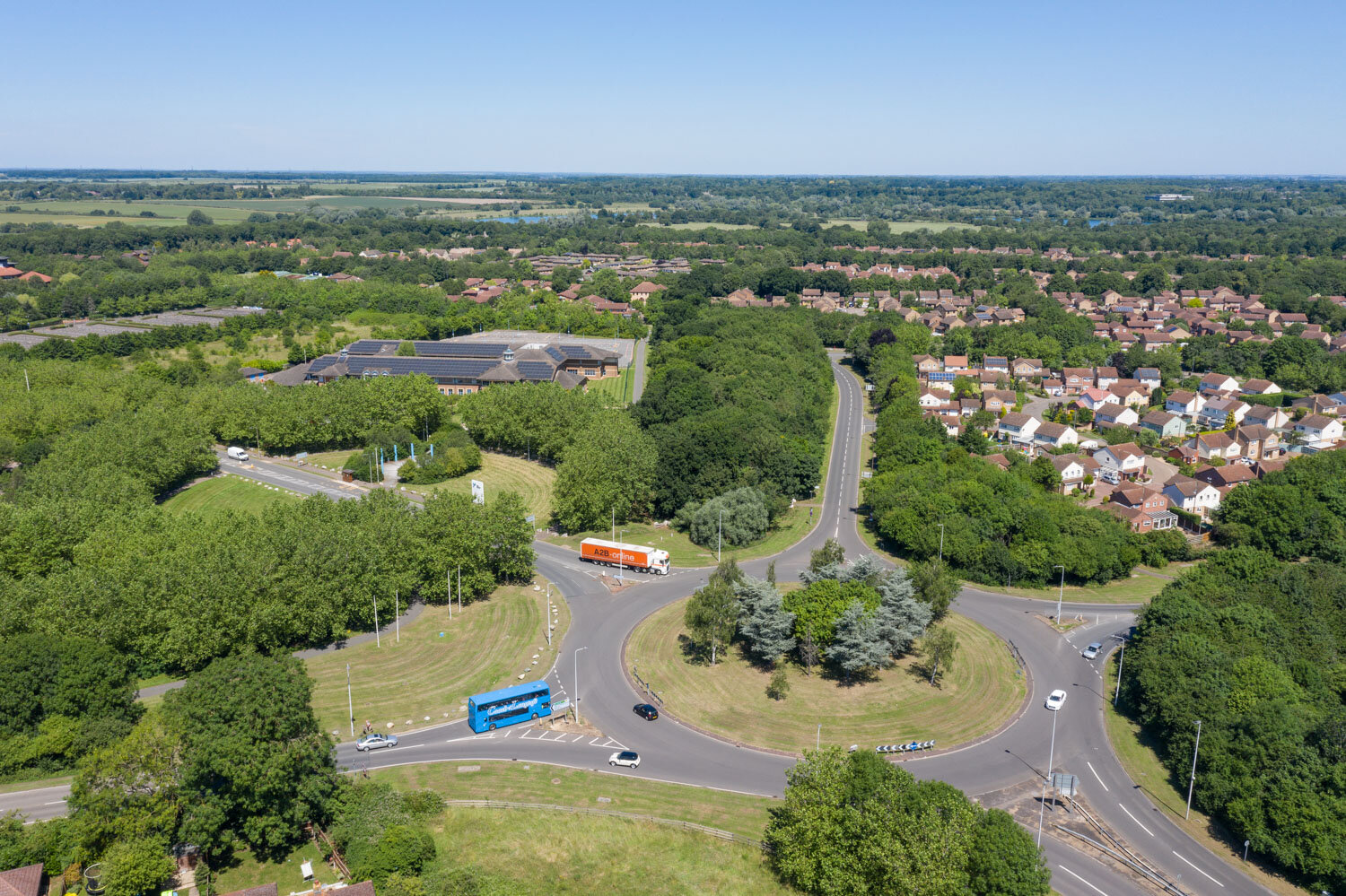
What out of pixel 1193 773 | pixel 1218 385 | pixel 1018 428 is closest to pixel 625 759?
pixel 1193 773

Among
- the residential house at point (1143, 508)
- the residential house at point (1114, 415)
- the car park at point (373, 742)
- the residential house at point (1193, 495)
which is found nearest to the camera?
the car park at point (373, 742)

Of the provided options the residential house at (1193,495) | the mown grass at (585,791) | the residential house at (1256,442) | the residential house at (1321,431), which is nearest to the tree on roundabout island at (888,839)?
the mown grass at (585,791)

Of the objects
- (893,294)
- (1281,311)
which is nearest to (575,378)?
(893,294)

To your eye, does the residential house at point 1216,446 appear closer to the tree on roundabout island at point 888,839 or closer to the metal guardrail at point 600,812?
the tree on roundabout island at point 888,839

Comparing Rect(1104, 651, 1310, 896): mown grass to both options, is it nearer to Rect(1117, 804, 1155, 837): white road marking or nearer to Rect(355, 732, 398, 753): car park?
Rect(1117, 804, 1155, 837): white road marking

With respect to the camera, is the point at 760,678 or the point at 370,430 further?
the point at 370,430

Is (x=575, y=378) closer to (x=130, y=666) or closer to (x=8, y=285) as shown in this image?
(x=130, y=666)

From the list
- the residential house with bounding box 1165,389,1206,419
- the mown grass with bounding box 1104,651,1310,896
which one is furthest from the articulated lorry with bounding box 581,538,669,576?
the residential house with bounding box 1165,389,1206,419

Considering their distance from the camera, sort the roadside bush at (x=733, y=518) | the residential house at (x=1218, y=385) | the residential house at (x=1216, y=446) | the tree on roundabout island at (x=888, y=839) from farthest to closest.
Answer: the residential house at (x=1218, y=385), the residential house at (x=1216, y=446), the roadside bush at (x=733, y=518), the tree on roundabout island at (x=888, y=839)

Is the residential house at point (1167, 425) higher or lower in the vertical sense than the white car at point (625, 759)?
higher
